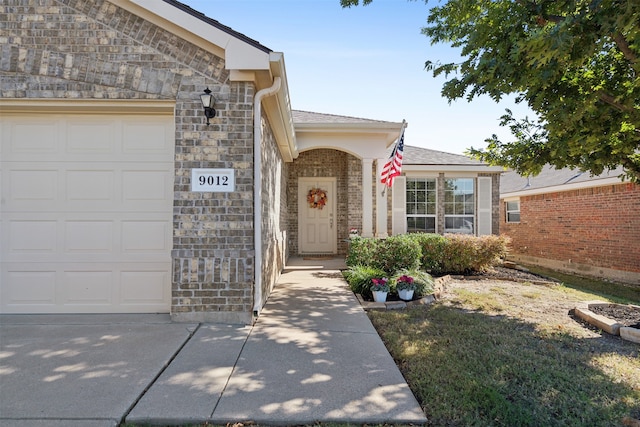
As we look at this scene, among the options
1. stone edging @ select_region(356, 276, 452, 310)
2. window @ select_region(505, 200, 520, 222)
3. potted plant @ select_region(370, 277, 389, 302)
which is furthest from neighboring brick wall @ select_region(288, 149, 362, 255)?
window @ select_region(505, 200, 520, 222)

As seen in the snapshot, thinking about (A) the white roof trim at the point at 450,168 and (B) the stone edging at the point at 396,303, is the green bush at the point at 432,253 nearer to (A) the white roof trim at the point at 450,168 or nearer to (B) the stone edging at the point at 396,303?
(B) the stone edging at the point at 396,303

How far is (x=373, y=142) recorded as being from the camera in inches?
362

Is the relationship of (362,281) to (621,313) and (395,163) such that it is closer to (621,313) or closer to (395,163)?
(395,163)

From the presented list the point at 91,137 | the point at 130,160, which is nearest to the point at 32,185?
the point at 91,137

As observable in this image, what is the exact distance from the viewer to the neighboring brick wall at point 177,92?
14.2ft

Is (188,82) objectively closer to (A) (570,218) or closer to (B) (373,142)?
(B) (373,142)

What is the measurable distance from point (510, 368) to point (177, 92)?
192 inches

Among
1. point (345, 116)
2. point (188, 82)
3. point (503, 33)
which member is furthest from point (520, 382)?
point (345, 116)

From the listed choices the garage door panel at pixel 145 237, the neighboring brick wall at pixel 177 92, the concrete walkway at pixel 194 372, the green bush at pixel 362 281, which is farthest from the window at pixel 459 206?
the garage door panel at pixel 145 237

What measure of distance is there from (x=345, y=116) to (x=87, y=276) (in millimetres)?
8589

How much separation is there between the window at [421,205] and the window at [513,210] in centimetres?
483

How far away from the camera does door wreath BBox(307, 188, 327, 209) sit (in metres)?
10.7

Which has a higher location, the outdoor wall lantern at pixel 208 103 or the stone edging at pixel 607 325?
the outdoor wall lantern at pixel 208 103

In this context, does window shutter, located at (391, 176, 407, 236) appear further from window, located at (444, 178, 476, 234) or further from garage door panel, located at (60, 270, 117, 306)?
garage door panel, located at (60, 270, 117, 306)
